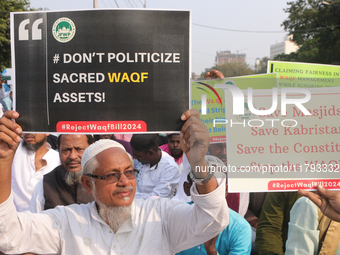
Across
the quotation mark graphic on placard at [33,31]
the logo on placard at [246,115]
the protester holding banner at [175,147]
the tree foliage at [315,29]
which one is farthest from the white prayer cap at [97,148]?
the tree foliage at [315,29]

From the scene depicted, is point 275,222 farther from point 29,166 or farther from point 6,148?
point 29,166

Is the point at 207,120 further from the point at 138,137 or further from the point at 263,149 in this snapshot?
the point at 138,137

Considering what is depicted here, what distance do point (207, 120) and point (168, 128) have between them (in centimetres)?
24

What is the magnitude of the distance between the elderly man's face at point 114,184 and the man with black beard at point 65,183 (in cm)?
103

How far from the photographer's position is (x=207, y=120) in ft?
6.32

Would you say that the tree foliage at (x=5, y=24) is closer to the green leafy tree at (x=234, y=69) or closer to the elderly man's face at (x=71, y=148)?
the elderly man's face at (x=71, y=148)

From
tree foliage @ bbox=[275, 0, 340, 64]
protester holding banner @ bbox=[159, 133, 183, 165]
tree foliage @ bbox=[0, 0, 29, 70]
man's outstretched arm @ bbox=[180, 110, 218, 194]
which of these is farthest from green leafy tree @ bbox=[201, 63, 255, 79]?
tree foliage @ bbox=[0, 0, 29, 70]

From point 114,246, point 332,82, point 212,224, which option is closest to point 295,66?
point 332,82

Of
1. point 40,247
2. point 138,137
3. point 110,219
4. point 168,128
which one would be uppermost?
point 168,128

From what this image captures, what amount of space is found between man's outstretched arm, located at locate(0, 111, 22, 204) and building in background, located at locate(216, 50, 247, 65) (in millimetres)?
1573

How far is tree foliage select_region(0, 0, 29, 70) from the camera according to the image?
23.8 m

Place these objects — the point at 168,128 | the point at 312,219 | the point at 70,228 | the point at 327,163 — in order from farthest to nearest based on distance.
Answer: the point at 312,219 < the point at 70,228 < the point at 168,128 < the point at 327,163

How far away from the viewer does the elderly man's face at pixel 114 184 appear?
2.21 m

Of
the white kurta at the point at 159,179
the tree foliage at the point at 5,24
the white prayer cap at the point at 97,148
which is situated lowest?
the white kurta at the point at 159,179
